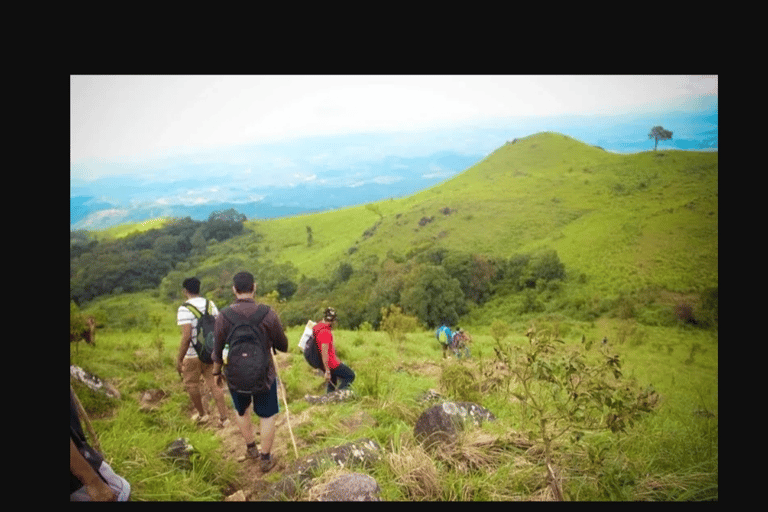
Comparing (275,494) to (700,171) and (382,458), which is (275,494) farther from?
(700,171)

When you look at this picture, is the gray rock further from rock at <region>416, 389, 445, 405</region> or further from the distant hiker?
the distant hiker

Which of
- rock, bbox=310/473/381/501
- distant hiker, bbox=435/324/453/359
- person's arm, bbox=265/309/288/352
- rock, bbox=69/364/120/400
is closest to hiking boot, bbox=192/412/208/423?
rock, bbox=69/364/120/400

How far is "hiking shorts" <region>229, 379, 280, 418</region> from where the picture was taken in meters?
3.78

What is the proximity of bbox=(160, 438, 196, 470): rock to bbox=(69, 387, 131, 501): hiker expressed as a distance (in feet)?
3.80

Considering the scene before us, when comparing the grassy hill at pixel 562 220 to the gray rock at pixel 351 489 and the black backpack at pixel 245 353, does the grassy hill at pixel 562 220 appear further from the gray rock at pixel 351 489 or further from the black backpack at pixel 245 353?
the black backpack at pixel 245 353

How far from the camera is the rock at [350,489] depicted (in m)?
3.10

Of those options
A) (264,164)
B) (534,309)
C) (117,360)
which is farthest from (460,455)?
(264,164)

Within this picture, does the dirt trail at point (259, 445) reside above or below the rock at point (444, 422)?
below

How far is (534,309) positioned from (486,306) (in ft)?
15.8

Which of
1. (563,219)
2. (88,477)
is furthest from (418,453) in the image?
(563,219)

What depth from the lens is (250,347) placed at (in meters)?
3.59

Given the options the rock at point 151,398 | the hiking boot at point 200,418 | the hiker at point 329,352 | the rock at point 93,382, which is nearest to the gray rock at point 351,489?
the hiker at point 329,352

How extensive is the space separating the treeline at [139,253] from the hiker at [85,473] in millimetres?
62503

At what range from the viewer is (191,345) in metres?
4.62
